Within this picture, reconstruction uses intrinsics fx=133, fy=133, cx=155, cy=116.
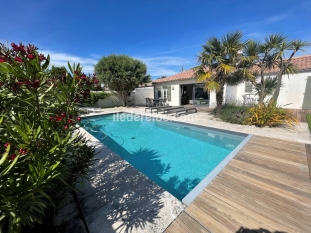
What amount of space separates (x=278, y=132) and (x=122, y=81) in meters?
13.4

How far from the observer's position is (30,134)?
3.76 feet

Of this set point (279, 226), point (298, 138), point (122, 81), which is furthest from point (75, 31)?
point (298, 138)

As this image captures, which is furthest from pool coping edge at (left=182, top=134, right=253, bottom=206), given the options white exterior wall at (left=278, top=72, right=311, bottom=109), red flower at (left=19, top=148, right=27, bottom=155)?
white exterior wall at (left=278, top=72, right=311, bottom=109)

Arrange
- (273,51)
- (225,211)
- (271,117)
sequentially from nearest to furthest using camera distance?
(225,211) → (271,117) → (273,51)

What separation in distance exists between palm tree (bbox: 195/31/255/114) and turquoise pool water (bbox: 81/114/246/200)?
3.23m

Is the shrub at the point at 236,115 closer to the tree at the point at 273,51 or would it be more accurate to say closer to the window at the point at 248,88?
the tree at the point at 273,51

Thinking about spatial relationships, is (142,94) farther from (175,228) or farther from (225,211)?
(175,228)

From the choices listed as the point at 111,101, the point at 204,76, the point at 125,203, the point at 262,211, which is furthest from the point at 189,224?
the point at 111,101

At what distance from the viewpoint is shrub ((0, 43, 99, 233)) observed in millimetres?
1032

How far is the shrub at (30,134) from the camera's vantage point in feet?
3.39

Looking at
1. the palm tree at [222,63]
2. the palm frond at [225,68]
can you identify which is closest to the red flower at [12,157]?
the palm tree at [222,63]

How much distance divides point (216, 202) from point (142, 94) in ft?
60.6

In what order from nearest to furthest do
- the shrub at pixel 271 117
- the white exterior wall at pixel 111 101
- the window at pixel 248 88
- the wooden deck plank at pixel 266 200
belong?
the wooden deck plank at pixel 266 200
the shrub at pixel 271 117
the window at pixel 248 88
the white exterior wall at pixel 111 101

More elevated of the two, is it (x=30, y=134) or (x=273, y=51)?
(x=273, y=51)
